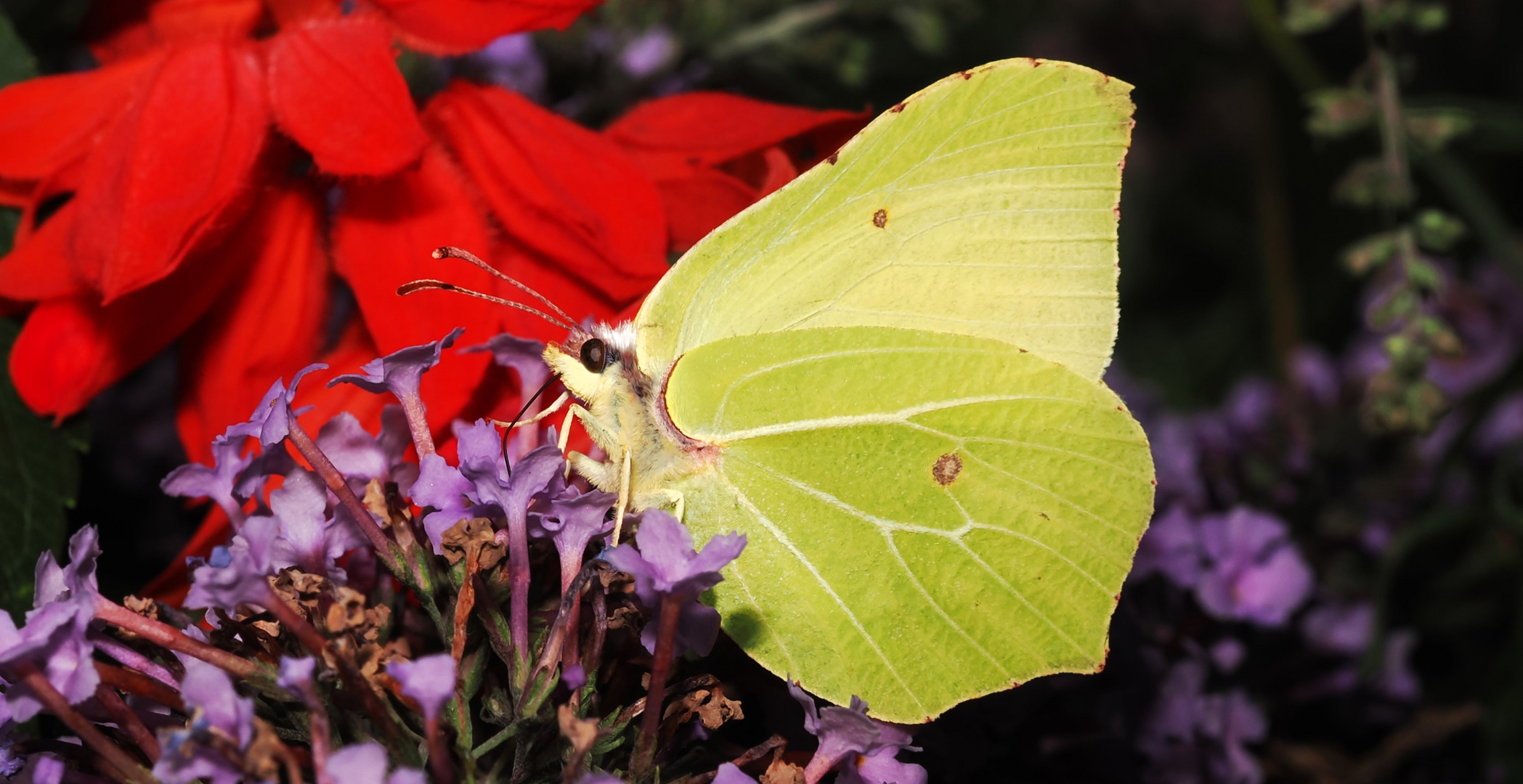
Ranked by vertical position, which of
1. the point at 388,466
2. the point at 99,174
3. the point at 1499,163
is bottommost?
the point at 1499,163

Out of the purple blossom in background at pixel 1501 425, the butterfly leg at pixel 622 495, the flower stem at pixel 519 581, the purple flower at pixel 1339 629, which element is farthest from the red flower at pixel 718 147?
the purple blossom in background at pixel 1501 425

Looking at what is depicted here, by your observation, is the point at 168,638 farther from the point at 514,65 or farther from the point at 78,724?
the point at 514,65

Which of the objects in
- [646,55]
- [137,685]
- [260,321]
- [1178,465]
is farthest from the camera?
[1178,465]

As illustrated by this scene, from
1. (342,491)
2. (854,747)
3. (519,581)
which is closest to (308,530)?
(342,491)

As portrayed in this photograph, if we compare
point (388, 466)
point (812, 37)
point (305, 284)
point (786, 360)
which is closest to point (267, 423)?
point (388, 466)

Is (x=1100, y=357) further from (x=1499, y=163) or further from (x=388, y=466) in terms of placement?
(x=1499, y=163)
